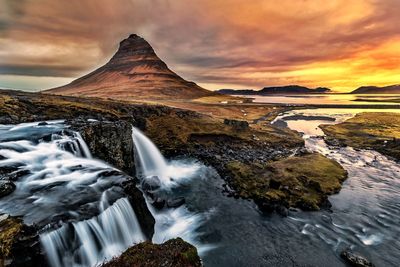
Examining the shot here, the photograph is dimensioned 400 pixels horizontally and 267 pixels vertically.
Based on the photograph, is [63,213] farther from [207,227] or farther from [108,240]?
[207,227]

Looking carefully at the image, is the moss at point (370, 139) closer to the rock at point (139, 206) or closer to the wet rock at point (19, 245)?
the rock at point (139, 206)

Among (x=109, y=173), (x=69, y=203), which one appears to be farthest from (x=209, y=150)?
(x=69, y=203)

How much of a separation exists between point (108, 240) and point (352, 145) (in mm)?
61993

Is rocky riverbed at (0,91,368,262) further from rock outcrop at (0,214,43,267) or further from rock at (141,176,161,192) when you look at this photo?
rock at (141,176,161,192)

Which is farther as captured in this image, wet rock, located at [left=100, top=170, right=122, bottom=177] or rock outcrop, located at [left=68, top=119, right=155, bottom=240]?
rock outcrop, located at [left=68, top=119, right=155, bottom=240]

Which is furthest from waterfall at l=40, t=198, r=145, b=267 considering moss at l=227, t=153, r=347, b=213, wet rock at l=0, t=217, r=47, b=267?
moss at l=227, t=153, r=347, b=213

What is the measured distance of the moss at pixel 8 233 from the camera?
1162 cm

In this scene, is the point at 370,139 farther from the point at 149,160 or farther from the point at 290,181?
the point at 149,160

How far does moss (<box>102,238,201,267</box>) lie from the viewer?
12.5m

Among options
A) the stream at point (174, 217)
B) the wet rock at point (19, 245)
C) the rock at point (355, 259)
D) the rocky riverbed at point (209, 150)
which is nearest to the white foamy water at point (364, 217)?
the stream at point (174, 217)

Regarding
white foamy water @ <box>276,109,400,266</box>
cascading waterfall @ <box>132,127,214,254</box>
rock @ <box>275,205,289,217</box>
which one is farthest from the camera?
rock @ <box>275,205,289,217</box>

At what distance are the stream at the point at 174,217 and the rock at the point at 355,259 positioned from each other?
55cm

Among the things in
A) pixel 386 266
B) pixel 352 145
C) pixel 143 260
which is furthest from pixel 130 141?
pixel 352 145

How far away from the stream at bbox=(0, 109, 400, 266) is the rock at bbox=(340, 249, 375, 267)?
549 mm
